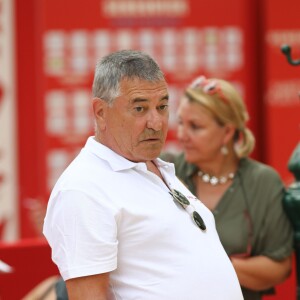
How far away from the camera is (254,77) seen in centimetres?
616

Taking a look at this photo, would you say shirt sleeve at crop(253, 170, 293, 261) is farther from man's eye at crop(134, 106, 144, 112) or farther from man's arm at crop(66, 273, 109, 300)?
man's arm at crop(66, 273, 109, 300)

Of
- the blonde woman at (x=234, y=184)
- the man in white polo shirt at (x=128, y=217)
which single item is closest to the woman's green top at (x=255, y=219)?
the blonde woman at (x=234, y=184)

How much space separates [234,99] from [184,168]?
0.34 m

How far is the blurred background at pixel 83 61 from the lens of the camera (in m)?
5.59

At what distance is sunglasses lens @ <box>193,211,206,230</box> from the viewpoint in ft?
7.74

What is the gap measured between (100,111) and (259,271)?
113 centimetres

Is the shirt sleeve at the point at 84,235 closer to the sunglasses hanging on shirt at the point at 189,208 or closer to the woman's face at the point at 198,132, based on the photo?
the sunglasses hanging on shirt at the point at 189,208

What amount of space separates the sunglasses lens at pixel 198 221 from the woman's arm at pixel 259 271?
0.77 metres

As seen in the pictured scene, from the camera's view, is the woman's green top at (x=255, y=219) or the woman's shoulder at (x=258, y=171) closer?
the woman's green top at (x=255, y=219)

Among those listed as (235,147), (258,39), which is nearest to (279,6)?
(258,39)

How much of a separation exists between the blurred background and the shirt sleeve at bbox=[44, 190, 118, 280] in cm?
328

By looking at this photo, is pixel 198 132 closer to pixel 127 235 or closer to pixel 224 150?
pixel 224 150

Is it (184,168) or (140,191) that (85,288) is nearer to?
(140,191)

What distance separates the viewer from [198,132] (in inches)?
132
